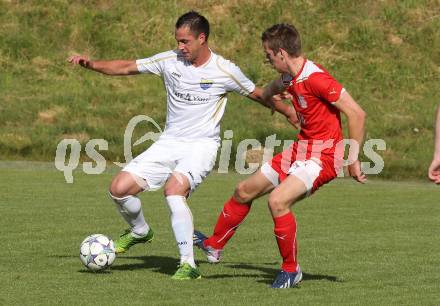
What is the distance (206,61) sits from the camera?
10742 millimetres

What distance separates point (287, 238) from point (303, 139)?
2.84 feet

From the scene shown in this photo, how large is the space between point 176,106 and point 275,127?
14759mm

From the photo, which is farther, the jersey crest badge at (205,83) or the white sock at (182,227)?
the jersey crest badge at (205,83)

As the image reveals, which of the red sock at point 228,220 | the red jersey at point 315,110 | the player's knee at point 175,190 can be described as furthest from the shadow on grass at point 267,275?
the red jersey at point 315,110

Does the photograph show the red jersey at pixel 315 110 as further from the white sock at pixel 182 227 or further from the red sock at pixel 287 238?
the white sock at pixel 182 227

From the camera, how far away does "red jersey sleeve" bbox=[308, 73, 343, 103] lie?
9.46 meters

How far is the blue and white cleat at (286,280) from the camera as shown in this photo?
31.1 ft

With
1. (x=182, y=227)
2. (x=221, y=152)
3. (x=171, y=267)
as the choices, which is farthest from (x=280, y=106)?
(x=221, y=152)

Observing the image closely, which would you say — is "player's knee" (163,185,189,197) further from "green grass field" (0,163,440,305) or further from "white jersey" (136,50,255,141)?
"green grass field" (0,163,440,305)

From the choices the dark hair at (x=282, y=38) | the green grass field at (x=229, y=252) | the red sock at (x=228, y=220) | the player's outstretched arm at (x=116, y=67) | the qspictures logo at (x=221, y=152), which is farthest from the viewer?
the qspictures logo at (x=221, y=152)

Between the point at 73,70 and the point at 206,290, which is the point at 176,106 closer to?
the point at 206,290

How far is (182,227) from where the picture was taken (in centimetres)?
1016

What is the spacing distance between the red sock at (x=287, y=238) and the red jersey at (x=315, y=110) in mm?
644

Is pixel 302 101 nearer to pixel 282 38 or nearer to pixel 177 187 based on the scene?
pixel 282 38
